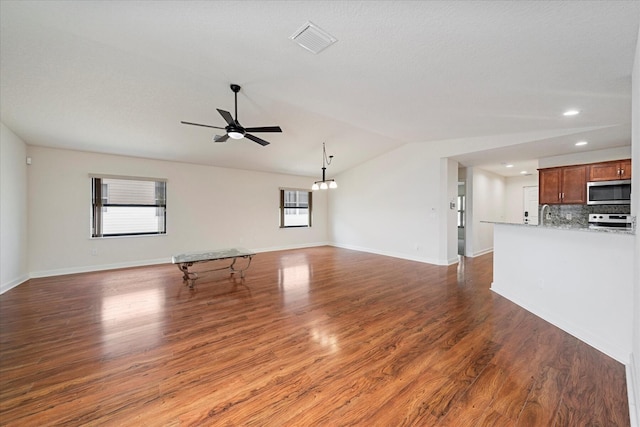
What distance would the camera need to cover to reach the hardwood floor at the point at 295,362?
5.17 ft

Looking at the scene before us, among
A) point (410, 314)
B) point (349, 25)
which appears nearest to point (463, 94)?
point (349, 25)

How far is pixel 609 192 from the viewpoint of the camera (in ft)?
14.8

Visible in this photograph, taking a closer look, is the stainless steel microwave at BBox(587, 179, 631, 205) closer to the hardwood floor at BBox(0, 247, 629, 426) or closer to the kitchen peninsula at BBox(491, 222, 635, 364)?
the kitchen peninsula at BBox(491, 222, 635, 364)

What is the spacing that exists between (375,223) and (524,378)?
5.45 metres

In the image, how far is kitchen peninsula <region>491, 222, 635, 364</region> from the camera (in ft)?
7.12

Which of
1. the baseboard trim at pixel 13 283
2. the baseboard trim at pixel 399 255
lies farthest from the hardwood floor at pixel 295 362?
the baseboard trim at pixel 399 255

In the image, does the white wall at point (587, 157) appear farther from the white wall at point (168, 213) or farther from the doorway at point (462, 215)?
the white wall at point (168, 213)

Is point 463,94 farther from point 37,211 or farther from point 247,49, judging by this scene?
point 37,211

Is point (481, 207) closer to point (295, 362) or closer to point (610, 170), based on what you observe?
point (610, 170)

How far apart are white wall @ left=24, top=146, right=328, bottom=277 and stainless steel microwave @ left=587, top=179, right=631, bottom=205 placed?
6635mm

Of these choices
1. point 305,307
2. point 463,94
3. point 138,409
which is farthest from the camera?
point 305,307

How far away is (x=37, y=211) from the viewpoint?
467 cm

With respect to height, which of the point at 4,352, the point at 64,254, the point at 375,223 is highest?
the point at 375,223

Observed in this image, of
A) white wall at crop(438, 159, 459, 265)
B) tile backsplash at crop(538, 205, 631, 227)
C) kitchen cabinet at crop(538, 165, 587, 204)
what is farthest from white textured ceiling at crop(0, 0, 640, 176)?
tile backsplash at crop(538, 205, 631, 227)
